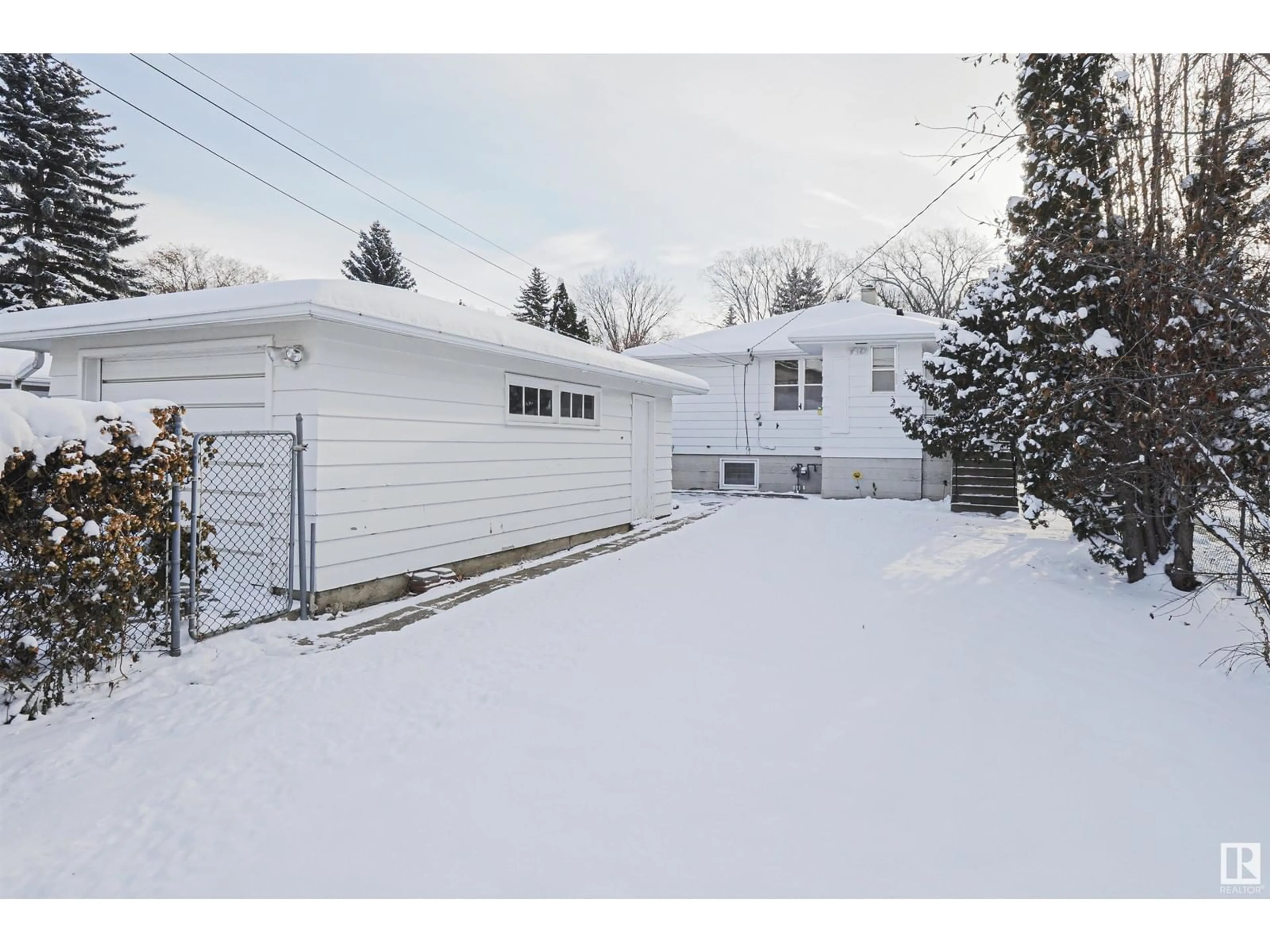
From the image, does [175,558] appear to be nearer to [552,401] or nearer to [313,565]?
[313,565]

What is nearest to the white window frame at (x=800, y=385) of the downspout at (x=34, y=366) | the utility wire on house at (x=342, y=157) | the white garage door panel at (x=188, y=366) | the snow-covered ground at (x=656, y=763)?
the utility wire on house at (x=342, y=157)

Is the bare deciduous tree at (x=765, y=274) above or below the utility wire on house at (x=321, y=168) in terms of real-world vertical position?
above

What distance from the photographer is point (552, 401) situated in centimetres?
834

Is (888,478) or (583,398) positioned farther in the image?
(888,478)

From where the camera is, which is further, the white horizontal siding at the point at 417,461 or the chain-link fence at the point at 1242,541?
the white horizontal siding at the point at 417,461

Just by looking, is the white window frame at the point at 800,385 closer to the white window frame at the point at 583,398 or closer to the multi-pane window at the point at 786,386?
the multi-pane window at the point at 786,386

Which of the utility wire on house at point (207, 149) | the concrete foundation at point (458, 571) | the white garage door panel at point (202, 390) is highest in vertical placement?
the utility wire on house at point (207, 149)

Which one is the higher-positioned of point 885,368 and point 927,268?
point 927,268

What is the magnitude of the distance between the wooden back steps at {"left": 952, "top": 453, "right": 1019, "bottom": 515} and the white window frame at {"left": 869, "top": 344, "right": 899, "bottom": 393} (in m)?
2.45

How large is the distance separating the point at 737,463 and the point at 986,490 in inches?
228

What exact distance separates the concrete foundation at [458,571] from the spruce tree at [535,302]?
21943mm

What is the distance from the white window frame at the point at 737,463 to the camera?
1655 cm

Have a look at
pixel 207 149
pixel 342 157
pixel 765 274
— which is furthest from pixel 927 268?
pixel 207 149
